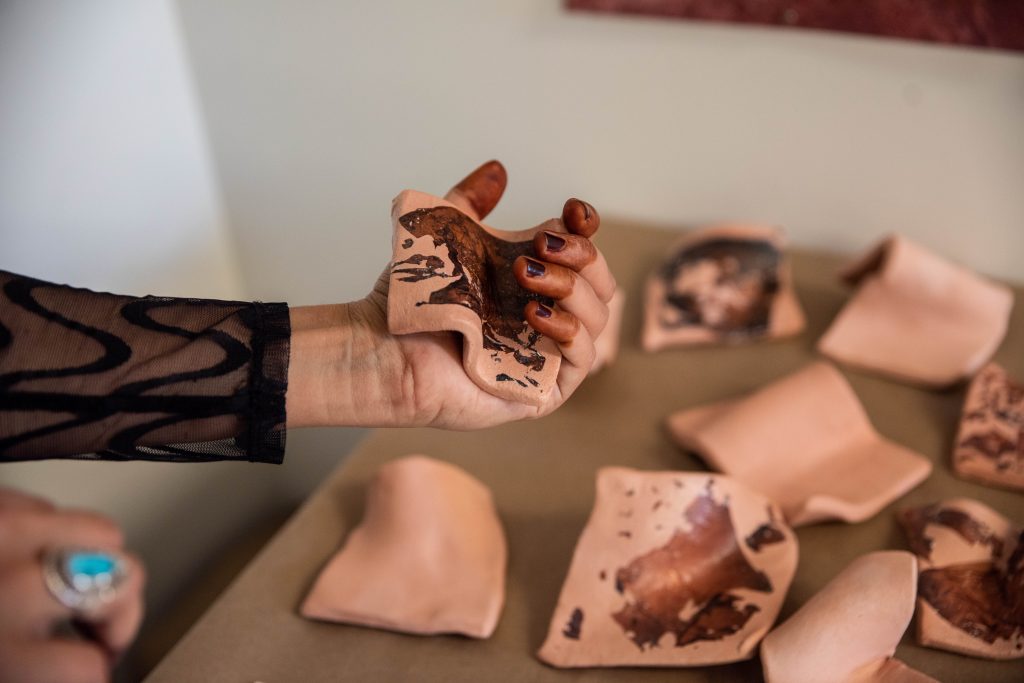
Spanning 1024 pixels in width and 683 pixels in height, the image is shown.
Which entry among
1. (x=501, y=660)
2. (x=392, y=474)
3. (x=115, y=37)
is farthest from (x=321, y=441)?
(x=115, y=37)

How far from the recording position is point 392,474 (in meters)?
0.88

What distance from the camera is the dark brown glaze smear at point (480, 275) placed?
604 millimetres

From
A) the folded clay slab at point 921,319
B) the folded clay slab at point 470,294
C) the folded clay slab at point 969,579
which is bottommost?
the folded clay slab at point 969,579

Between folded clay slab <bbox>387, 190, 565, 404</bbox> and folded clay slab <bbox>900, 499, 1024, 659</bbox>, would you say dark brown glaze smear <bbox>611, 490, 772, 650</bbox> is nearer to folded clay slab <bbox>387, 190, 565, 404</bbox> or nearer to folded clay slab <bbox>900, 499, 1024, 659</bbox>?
folded clay slab <bbox>900, 499, 1024, 659</bbox>

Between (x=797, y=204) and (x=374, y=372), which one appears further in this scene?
(x=797, y=204)

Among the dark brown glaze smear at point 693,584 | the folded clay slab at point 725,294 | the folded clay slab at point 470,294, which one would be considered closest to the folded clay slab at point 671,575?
the dark brown glaze smear at point 693,584

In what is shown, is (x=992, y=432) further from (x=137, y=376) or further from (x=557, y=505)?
(x=137, y=376)

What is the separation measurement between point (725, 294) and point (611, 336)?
0.54 ft

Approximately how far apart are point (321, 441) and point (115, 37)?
26.6 inches

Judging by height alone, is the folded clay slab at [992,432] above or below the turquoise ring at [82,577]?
below

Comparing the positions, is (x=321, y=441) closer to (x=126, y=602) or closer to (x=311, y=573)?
(x=311, y=573)

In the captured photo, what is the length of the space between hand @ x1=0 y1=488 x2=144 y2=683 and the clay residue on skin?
2.66 feet

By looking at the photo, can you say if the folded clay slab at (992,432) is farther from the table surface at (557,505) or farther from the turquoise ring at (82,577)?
the turquoise ring at (82,577)

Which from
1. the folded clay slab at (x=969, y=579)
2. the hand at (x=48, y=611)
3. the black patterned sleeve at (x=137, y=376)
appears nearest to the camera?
the hand at (x=48, y=611)
